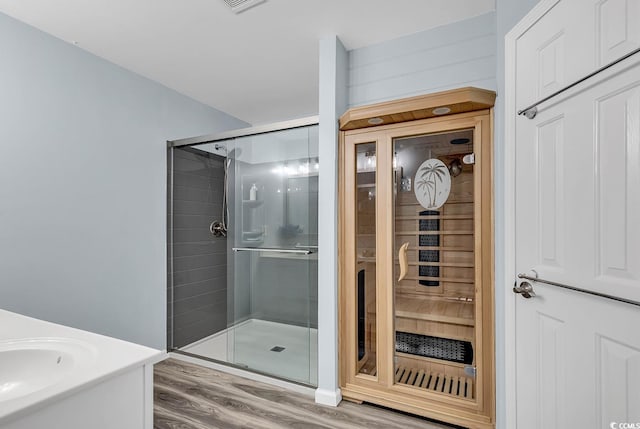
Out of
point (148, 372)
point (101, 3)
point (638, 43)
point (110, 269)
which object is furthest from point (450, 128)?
point (110, 269)

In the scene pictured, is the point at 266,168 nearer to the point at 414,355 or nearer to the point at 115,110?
the point at 115,110

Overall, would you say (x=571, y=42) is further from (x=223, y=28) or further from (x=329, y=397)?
(x=329, y=397)

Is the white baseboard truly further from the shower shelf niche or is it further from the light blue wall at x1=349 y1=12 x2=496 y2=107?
the light blue wall at x1=349 y1=12 x2=496 y2=107

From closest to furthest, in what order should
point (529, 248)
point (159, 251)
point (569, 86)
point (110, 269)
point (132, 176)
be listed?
point (569, 86) < point (529, 248) < point (110, 269) < point (132, 176) < point (159, 251)

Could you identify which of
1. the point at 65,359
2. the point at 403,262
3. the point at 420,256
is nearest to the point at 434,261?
the point at 420,256

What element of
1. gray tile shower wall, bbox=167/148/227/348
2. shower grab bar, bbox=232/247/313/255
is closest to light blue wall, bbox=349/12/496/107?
shower grab bar, bbox=232/247/313/255

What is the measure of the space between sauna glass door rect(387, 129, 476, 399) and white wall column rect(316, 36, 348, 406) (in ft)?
1.33

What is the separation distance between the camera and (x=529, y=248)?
146 cm

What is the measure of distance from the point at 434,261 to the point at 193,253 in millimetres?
2231

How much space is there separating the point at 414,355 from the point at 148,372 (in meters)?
1.69

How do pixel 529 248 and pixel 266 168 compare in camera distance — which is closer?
pixel 529 248

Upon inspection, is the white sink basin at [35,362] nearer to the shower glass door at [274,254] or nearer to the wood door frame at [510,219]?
the shower glass door at [274,254]

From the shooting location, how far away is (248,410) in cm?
213

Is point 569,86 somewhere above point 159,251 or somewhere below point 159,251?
above
